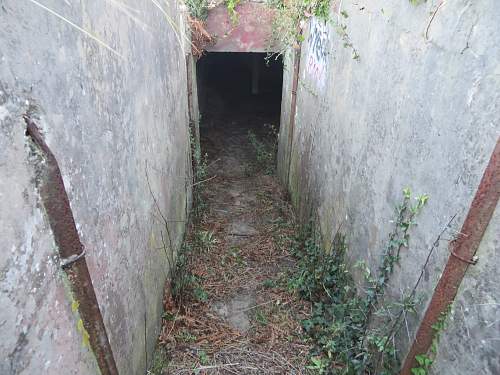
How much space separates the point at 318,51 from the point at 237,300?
315cm

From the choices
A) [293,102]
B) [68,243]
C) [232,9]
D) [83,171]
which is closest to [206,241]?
[293,102]

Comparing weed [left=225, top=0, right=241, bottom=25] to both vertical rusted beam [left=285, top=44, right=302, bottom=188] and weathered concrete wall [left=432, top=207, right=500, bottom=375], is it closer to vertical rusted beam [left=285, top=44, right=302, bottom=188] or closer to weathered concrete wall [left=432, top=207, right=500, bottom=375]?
vertical rusted beam [left=285, top=44, right=302, bottom=188]

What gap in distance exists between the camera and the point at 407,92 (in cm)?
220

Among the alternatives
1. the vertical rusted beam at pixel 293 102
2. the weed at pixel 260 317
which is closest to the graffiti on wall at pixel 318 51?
the vertical rusted beam at pixel 293 102

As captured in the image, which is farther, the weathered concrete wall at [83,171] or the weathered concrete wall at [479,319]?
the weathered concrete wall at [479,319]

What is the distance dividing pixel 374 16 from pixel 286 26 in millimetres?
3147

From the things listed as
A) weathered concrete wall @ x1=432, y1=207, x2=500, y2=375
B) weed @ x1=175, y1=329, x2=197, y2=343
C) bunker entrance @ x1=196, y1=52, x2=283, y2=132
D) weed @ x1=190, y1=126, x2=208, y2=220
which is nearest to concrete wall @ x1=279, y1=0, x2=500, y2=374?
weathered concrete wall @ x1=432, y1=207, x2=500, y2=375

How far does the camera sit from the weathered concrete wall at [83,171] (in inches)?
45.1

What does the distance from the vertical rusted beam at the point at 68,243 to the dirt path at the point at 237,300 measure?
155cm

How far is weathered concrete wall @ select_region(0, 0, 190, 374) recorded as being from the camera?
45.1 inches

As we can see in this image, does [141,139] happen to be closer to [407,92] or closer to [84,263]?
[84,263]

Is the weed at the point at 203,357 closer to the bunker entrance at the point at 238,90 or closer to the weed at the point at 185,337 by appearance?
the weed at the point at 185,337

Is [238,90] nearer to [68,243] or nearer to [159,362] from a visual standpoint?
[159,362]

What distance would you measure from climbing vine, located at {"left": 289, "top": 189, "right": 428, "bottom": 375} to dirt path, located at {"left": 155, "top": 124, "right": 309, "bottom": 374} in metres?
0.21
